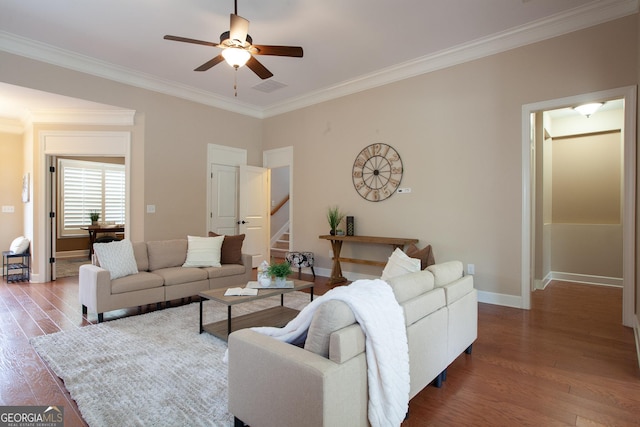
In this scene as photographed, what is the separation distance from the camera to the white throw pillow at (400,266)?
8.95ft

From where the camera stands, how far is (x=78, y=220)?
8.04 meters

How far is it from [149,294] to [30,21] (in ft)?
10.8

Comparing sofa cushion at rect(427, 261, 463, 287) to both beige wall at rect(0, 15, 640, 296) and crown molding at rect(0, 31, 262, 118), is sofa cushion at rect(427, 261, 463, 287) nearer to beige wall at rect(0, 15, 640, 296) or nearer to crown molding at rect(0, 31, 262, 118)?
beige wall at rect(0, 15, 640, 296)

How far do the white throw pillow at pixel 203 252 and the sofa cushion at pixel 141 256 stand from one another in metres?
0.45

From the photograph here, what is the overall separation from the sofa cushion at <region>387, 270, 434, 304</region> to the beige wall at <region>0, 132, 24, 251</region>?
7.32 meters

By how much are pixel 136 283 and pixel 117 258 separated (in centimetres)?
39

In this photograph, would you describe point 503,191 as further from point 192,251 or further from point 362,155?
point 192,251

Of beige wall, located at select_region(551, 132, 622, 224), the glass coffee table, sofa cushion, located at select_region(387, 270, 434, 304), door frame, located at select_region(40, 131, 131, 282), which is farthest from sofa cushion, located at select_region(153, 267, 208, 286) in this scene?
beige wall, located at select_region(551, 132, 622, 224)

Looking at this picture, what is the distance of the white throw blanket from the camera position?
157cm

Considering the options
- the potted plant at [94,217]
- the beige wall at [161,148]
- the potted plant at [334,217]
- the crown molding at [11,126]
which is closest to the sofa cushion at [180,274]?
the beige wall at [161,148]

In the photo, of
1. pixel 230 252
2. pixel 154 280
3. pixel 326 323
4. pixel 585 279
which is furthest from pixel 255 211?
pixel 585 279

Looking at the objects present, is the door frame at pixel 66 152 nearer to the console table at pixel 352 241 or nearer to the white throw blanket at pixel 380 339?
the console table at pixel 352 241

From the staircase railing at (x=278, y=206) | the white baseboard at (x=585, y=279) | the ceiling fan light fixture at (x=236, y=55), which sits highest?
the ceiling fan light fixture at (x=236, y=55)

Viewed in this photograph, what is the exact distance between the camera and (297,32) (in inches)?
159
